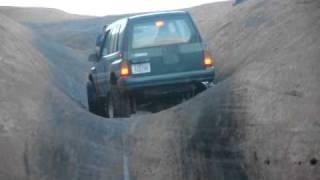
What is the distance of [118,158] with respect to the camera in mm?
13375

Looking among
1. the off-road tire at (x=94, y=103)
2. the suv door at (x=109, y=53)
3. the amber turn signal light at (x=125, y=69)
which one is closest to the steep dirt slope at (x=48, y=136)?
the amber turn signal light at (x=125, y=69)

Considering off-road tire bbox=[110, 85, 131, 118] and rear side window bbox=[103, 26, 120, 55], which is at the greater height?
rear side window bbox=[103, 26, 120, 55]

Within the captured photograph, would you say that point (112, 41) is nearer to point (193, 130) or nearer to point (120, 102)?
point (120, 102)

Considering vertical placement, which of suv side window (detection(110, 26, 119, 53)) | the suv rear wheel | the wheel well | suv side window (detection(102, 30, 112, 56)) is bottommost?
the suv rear wheel

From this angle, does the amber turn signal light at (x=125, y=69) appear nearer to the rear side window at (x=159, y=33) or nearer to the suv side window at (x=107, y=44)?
the rear side window at (x=159, y=33)

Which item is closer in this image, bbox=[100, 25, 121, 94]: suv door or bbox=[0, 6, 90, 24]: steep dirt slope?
bbox=[100, 25, 121, 94]: suv door

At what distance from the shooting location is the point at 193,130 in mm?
13031

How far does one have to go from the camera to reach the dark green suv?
15406mm

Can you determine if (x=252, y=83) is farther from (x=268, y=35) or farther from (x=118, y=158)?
(x=268, y=35)

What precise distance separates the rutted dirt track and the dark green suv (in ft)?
2.15

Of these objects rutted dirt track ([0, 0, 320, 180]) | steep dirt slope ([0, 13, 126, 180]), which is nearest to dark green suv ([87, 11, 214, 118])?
rutted dirt track ([0, 0, 320, 180])

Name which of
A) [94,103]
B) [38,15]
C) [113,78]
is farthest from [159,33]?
[38,15]

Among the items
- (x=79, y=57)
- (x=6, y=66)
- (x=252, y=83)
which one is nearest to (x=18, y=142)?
(x=6, y=66)

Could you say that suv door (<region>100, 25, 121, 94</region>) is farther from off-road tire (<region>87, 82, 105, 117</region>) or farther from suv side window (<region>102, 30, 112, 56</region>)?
off-road tire (<region>87, 82, 105, 117</region>)
